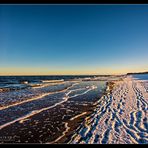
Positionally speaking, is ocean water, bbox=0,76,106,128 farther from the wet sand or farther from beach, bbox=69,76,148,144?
beach, bbox=69,76,148,144

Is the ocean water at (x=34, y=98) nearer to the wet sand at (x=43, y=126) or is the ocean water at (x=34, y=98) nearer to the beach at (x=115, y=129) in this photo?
the wet sand at (x=43, y=126)

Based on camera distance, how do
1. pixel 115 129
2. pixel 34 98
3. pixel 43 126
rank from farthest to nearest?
1. pixel 34 98
2. pixel 43 126
3. pixel 115 129

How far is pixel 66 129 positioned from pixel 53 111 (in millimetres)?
3624

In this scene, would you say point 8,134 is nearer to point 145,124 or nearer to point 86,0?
point 145,124

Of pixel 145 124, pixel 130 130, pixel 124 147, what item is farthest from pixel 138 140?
pixel 124 147

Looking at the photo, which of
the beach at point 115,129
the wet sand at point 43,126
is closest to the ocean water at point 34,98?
the wet sand at point 43,126

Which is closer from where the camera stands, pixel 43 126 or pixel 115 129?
pixel 115 129

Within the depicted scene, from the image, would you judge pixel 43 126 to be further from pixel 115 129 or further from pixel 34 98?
pixel 34 98

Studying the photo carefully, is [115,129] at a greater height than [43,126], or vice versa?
[115,129]

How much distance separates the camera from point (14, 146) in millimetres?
3252

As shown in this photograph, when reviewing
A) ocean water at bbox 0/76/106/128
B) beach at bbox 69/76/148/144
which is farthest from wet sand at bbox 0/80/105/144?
beach at bbox 69/76/148/144

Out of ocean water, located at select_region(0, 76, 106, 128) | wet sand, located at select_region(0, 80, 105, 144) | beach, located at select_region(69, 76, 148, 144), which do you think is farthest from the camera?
ocean water, located at select_region(0, 76, 106, 128)

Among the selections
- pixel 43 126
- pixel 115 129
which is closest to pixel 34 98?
pixel 43 126

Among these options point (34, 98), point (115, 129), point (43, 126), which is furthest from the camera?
point (34, 98)
